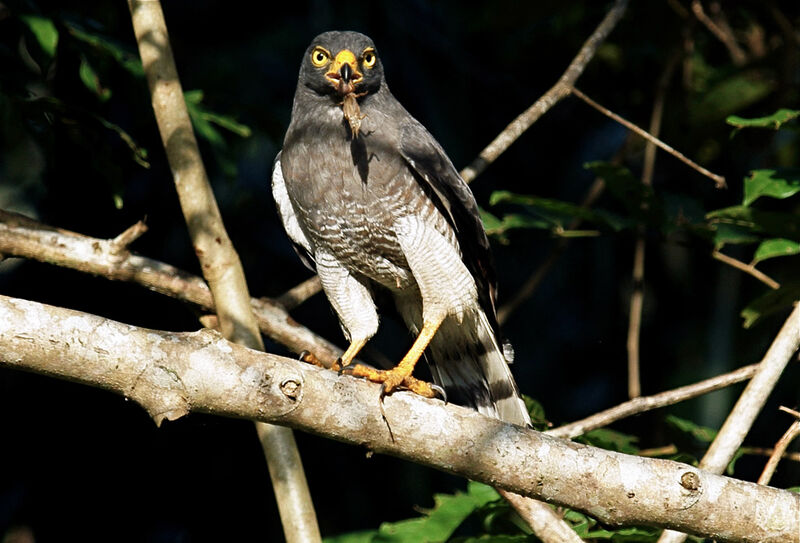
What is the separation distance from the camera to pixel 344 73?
12.4 feet

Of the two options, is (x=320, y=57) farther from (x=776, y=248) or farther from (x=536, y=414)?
(x=776, y=248)

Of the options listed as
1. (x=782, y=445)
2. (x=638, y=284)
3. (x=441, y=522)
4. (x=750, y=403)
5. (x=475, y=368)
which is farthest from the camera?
(x=638, y=284)

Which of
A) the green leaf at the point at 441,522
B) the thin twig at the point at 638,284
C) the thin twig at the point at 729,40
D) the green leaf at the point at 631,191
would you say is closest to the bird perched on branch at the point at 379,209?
the green leaf at the point at 441,522

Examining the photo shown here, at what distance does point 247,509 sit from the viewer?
623cm

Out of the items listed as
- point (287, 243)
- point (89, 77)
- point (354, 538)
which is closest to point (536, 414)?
point (354, 538)

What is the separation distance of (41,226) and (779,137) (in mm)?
5574

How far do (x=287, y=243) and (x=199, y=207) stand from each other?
129 inches

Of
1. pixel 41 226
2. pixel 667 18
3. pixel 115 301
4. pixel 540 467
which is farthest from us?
pixel 667 18

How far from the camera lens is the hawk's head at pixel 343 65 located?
383 cm

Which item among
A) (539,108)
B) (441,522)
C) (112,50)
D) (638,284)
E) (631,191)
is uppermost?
(112,50)

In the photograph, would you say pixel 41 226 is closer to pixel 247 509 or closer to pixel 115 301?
pixel 115 301

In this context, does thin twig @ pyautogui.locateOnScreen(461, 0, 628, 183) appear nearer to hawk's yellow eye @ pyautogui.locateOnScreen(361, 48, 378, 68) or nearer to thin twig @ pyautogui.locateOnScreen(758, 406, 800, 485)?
hawk's yellow eye @ pyautogui.locateOnScreen(361, 48, 378, 68)

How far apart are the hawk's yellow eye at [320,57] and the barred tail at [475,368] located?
131 cm

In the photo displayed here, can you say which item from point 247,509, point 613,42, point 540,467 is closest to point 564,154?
point 613,42
